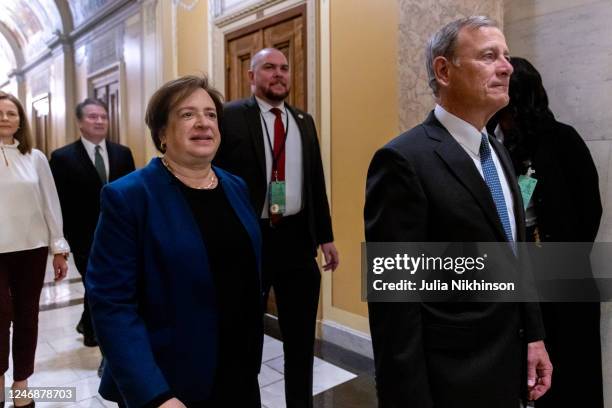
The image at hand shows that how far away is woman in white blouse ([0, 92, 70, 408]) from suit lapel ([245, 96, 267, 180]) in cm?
130

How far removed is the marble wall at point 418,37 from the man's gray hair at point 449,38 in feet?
4.61

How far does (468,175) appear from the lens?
1.31 m

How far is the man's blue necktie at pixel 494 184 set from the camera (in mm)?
1379

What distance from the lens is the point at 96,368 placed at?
3299 millimetres

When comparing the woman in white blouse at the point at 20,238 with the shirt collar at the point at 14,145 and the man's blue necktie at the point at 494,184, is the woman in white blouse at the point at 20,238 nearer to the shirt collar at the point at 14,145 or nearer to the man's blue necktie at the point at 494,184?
the shirt collar at the point at 14,145

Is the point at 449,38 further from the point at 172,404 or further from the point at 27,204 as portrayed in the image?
the point at 27,204

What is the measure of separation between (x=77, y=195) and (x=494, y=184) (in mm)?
3076

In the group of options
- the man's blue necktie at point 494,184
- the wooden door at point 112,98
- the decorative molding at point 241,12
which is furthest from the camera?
the wooden door at point 112,98

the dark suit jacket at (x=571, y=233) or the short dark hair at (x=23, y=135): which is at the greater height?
the short dark hair at (x=23, y=135)

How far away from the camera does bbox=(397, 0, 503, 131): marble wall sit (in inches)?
105

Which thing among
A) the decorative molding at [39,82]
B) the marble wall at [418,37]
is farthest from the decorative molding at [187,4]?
the decorative molding at [39,82]

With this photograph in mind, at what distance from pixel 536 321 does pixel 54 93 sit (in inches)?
442

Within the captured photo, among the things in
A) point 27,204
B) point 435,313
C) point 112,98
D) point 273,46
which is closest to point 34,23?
point 112,98

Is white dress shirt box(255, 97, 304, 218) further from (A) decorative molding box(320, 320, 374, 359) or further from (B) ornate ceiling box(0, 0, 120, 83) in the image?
(B) ornate ceiling box(0, 0, 120, 83)
